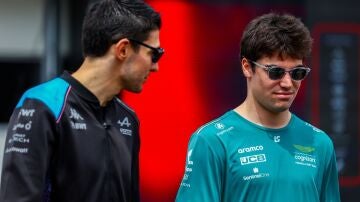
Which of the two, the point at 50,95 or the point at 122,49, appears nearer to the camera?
the point at 50,95

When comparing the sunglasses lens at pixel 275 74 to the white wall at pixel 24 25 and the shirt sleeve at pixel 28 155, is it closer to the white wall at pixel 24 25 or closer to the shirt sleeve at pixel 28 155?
the shirt sleeve at pixel 28 155

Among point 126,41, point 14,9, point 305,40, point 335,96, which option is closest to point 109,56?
point 126,41

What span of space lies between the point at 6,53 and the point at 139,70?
19.4ft

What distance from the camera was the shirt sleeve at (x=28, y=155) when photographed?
2461 mm

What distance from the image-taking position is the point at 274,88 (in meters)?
2.93

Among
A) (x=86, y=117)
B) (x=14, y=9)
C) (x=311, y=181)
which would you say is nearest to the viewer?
(x=86, y=117)

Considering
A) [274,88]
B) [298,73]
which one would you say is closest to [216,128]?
[274,88]

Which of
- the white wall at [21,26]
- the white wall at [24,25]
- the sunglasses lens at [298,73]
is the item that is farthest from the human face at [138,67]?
the white wall at [21,26]

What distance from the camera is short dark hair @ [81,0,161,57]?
109 inches

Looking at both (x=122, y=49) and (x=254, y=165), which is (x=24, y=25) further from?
(x=254, y=165)

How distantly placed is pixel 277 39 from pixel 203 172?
60 cm

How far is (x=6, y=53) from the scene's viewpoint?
27.7 feet

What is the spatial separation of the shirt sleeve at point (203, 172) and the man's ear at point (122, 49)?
1.33 ft

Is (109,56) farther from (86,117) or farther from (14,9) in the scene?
(14,9)
